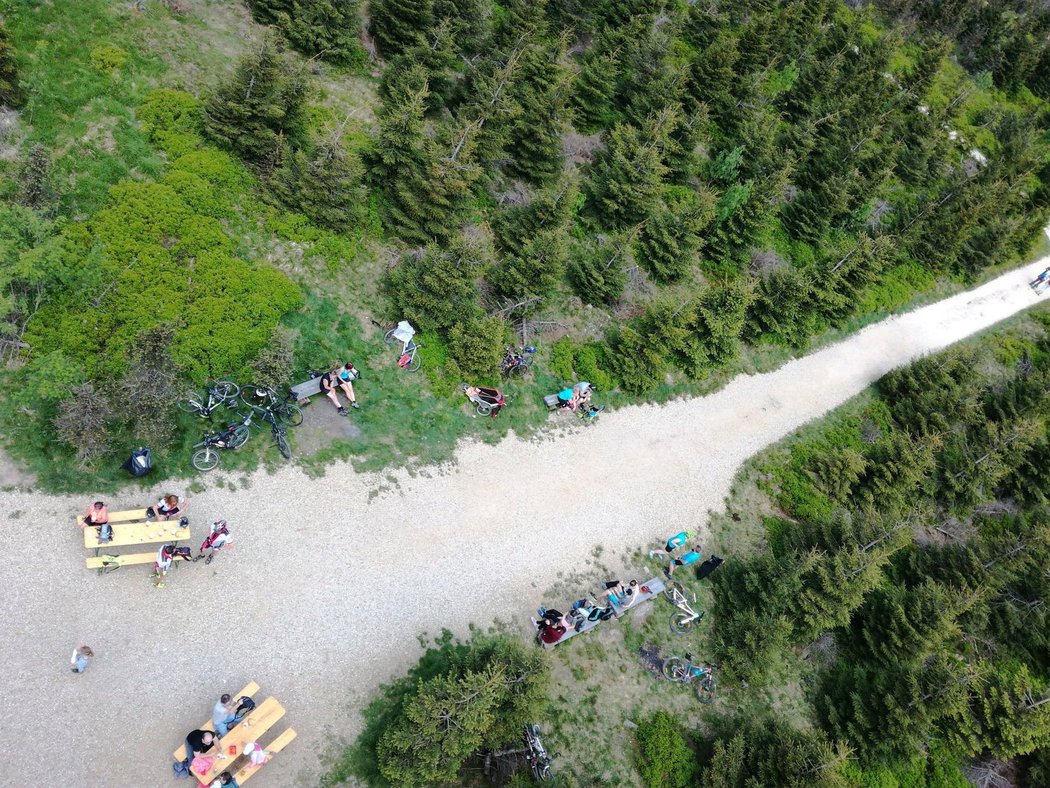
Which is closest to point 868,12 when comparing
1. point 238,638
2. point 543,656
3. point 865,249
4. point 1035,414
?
point 865,249

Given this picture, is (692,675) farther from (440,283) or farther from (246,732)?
(440,283)

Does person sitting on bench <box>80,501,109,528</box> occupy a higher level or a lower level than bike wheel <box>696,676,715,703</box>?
higher

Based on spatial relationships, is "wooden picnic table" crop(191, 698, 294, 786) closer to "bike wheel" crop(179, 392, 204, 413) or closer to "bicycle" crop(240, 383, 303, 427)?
"bicycle" crop(240, 383, 303, 427)

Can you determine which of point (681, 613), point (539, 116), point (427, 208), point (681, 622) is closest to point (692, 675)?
point (681, 622)

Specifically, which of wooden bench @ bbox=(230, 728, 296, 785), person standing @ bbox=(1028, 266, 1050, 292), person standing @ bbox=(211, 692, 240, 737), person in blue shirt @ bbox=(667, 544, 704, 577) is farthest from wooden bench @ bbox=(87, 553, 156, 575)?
person standing @ bbox=(1028, 266, 1050, 292)

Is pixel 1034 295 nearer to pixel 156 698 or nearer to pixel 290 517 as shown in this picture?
pixel 290 517

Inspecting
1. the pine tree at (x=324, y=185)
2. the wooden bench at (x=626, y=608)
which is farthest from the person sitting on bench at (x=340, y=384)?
the wooden bench at (x=626, y=608)
